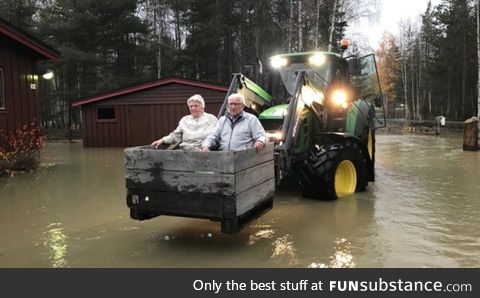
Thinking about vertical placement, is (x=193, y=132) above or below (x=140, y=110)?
below

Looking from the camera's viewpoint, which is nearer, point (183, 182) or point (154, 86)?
point (183, 182)

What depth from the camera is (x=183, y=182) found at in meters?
4.34

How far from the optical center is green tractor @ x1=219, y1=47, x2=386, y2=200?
6.57 metres

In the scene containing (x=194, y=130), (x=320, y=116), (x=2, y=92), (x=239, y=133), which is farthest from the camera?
(x=2, y=92)

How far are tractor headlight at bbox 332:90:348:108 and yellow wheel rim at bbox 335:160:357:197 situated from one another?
1.29 m

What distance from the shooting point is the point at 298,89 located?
655 centimetres

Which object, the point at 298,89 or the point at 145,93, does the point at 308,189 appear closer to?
the point at 298,89

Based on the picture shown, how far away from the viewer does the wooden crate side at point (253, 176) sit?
13.8 ft

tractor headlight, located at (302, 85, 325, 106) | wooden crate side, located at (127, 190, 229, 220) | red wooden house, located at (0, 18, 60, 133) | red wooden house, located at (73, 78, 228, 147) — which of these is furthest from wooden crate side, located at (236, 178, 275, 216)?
red wooden house, located at (73, 78, 228, 147)

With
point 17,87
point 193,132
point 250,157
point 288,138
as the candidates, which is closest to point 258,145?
point 250,157

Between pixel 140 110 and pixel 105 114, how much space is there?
1889 millimetres

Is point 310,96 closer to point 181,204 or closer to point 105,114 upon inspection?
point 181,204

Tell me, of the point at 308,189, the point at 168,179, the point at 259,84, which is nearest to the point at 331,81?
the point at 259,84
